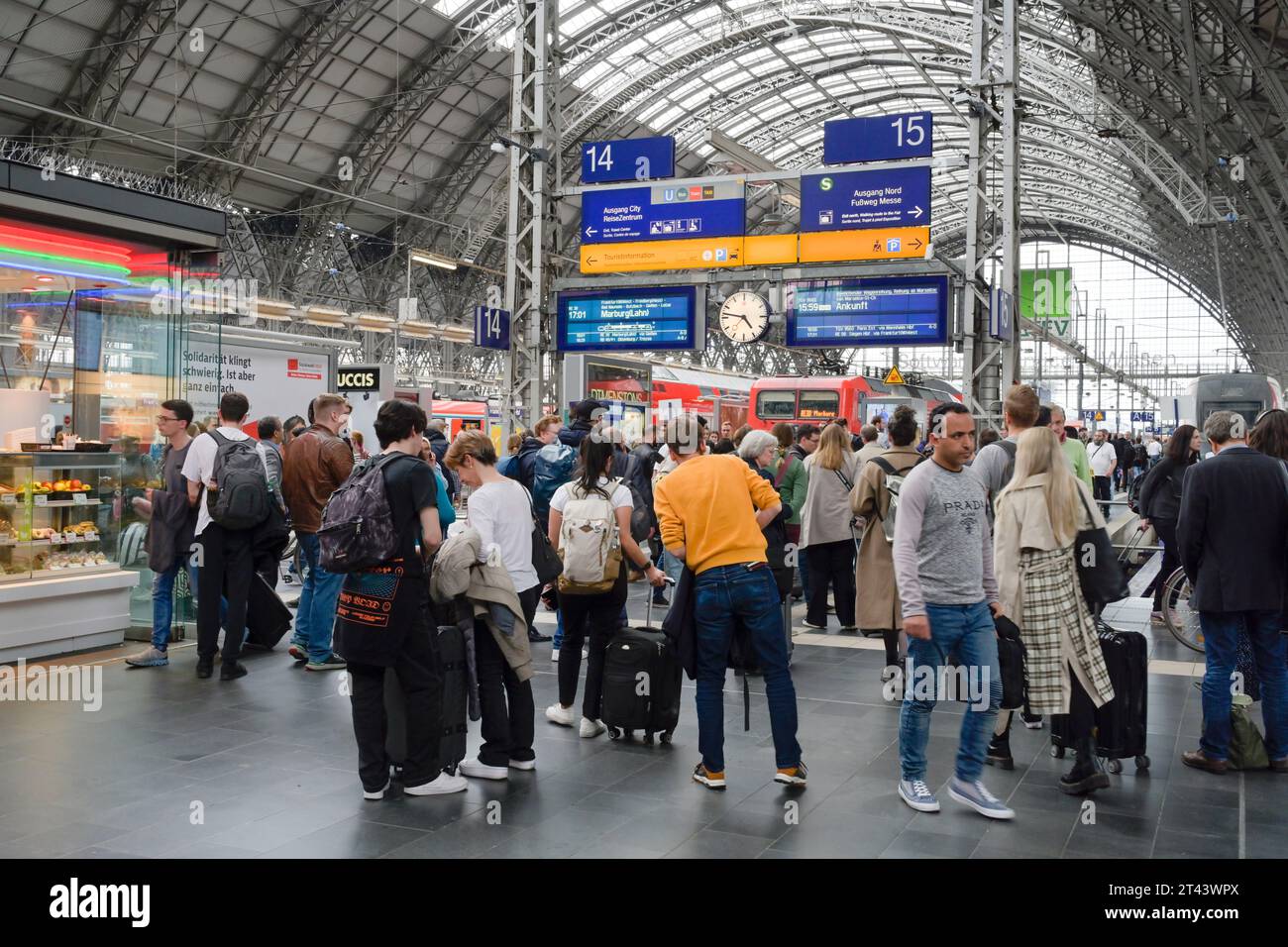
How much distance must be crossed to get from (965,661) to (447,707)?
2.24 meters

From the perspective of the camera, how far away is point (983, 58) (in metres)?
12.6

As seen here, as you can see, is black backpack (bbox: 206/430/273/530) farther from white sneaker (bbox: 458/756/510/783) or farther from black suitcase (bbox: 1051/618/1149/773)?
black suitcase (bbox: 1051/618/1149/773)

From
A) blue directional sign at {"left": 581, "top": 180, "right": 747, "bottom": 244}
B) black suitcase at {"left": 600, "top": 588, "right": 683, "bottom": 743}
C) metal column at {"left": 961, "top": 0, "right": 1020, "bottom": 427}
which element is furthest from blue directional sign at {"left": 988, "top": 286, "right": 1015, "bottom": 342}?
black suitcase at {"left": 600, "top": 588, "right": 683, "bottom": 743}

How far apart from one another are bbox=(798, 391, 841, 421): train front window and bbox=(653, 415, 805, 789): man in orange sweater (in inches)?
808

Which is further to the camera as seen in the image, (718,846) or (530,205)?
(530,205)

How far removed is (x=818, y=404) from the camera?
25.4 m

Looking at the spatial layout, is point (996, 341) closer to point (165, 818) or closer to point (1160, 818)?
point (1160, 818)

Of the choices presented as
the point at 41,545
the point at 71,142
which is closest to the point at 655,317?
the point at 41,545

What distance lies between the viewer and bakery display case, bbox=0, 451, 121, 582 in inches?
290

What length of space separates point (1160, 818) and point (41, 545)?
6.82m

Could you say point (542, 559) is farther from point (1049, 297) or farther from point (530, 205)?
point (1049, 297)

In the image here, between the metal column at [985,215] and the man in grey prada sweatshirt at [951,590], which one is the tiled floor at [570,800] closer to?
the man in grey prada sweatshirt at [951,590]

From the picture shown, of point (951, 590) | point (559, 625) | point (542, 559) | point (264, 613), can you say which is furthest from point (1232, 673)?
point (264, 613)
